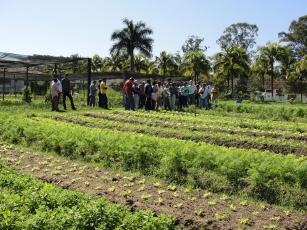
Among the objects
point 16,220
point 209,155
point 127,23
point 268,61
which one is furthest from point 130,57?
point 16,220

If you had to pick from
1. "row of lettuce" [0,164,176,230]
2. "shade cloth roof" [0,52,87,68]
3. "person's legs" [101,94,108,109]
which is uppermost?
"shade cloth roof" [0,52,87,68]

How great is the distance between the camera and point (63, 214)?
4926 millimetres

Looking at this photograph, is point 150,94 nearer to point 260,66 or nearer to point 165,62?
point 260,66

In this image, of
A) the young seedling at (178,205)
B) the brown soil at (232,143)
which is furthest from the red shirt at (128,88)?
the young seedling at (178,205)

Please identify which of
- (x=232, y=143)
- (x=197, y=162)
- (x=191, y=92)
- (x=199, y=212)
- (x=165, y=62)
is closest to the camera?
(x=199, y=212)

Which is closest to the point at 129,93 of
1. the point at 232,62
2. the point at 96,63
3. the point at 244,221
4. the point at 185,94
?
the point at 185,94

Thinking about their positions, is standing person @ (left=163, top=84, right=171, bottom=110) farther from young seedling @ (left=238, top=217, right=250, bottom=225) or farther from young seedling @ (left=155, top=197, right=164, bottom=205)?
young seedling @ (left=238, top=217, right=250, bottom=225)

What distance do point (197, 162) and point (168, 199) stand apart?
1443mm

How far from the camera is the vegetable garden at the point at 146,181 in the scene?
527cm

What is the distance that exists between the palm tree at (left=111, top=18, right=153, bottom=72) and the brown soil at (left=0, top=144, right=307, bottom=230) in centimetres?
4161

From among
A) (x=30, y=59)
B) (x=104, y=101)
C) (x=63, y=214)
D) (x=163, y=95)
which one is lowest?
(x=63, y=214)

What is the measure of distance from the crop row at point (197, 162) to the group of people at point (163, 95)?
410 inches

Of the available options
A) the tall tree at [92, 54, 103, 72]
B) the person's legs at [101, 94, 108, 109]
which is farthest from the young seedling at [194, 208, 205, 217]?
the tall tree at [92, 54, 103, 72]

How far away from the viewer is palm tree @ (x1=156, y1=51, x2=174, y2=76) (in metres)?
57.9
